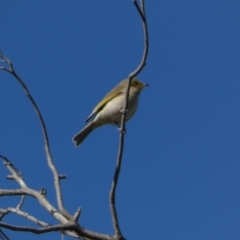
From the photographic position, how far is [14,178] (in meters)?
4.26

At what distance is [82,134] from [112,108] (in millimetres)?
782

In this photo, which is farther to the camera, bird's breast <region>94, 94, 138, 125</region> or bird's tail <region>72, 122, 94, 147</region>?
bird's tail <region>72, 122, 94, 147</region>

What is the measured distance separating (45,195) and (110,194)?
2.36 ft

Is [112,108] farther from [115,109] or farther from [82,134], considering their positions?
[82,134]

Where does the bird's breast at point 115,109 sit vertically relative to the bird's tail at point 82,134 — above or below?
above

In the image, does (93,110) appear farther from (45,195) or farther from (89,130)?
(45,195)

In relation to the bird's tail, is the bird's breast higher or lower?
higher

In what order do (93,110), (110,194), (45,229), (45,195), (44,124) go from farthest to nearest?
1. (93,110)
2. (44,124)
3. (45,195)
4. (110,194)
5. (45,229)

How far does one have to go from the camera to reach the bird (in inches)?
Result: 310

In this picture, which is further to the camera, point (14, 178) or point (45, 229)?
point (14, 178)

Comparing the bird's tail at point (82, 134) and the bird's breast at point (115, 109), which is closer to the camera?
the bird's breast at point (115, 109)

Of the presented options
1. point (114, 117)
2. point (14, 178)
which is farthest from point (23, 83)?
point (114, 117)

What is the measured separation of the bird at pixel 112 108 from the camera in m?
7.87

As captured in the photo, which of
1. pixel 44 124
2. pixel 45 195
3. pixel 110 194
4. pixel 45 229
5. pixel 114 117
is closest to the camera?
pixel 45 229
